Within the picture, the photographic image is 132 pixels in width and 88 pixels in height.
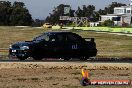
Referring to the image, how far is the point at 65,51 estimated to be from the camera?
1026 inches

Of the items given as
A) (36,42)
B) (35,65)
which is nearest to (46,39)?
(36,42)

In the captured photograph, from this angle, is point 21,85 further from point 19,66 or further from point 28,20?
point 28,20

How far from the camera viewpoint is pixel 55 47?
85.1ft

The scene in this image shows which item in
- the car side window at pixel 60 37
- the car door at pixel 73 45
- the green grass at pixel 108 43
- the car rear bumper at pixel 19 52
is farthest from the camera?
the green grass at pixel 108 43

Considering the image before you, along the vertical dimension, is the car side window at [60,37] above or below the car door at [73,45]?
above

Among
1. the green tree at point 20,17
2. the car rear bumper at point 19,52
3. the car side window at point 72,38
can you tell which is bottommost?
the green tree at point 20,17

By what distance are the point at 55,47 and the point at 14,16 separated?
14614cm

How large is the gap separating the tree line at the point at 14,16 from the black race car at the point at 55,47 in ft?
469

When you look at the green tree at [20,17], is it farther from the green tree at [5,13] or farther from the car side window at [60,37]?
the car side window at [60,37]

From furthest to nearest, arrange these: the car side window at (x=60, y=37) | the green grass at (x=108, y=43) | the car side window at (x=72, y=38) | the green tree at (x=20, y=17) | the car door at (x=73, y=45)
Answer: the green tree at (x=20, y=17)
the green grass at (x=108, y=43)
the car side window at (x=72, y=38)
the car side window at (x=60, y=37)
the car door at (x=73, y=45)

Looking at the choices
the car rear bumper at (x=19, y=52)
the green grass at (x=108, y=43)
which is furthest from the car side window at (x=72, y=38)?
the green grass at (x=108, y=43)

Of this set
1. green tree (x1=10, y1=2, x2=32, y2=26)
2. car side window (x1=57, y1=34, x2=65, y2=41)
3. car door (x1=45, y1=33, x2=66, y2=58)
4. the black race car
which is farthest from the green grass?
green tree (x1=10, y1=2, x2=32, y2=26)

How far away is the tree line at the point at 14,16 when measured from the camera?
169750mm

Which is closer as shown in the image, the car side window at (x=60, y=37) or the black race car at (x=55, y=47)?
the black race car at (x=55, y=47)
